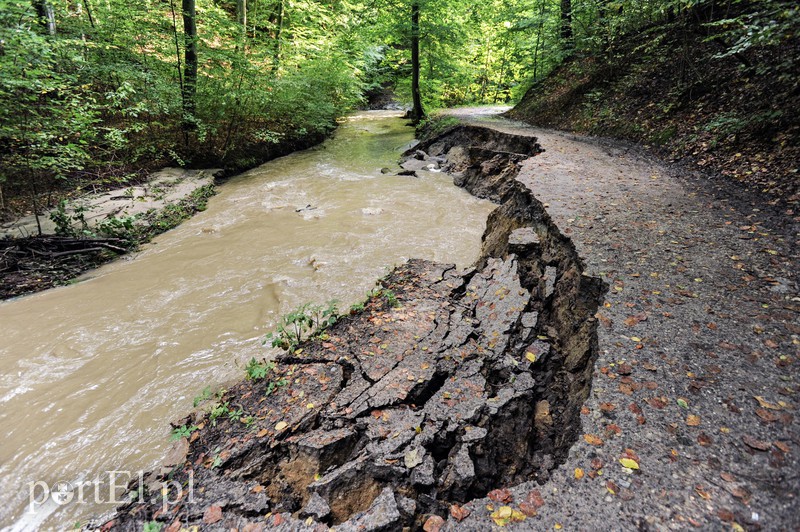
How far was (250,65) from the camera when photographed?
10.4 metres

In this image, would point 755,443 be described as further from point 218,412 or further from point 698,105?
point 698,105

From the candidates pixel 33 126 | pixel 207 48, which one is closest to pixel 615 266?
pixel 33 126

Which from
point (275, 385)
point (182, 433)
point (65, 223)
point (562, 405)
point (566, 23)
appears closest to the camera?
point (562, 405)

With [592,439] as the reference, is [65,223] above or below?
above

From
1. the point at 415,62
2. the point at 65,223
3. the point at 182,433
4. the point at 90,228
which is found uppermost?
the point at 415,62

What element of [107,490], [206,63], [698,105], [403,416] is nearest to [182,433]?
[107,490]

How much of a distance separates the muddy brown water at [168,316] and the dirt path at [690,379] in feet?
9.83

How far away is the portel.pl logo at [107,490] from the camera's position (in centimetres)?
262

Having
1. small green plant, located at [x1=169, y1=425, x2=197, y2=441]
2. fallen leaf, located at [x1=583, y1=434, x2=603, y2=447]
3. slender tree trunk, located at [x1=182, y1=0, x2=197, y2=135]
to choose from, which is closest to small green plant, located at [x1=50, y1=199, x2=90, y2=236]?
slender tree trunk, located at [x1=182, y1=0, x2=197, y2=135]

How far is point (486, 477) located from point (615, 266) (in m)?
2.81

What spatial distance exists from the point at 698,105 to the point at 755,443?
8718 millimetres

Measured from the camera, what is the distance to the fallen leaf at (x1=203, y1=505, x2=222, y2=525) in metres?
2.27

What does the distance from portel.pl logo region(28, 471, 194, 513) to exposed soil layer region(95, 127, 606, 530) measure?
1.8 inches

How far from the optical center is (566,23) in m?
12.8
